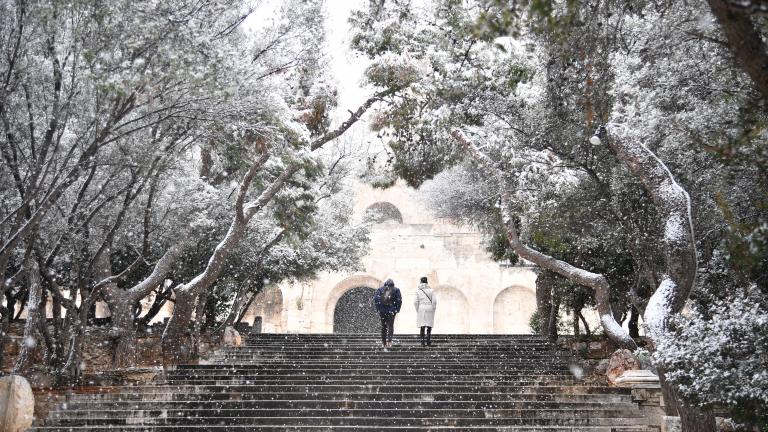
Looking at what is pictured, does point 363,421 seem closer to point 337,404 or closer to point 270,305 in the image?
point 337,404

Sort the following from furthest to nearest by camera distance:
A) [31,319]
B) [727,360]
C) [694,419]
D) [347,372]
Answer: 1. [347,372]
2. [31,319]
3. [694,419]
4. [727,360]

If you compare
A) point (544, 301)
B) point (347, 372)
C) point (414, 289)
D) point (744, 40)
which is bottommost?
point (347, 372)

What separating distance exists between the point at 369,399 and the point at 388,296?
9.91 feet

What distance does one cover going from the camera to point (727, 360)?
696cm

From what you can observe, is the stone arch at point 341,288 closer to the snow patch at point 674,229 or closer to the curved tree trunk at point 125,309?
the curved tree trunk at point 125,309

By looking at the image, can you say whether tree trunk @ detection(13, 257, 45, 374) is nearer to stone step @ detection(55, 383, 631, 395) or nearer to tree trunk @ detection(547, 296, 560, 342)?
stone step @ detection(55, 383, 631, 395)

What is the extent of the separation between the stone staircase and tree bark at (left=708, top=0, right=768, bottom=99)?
5990 mm

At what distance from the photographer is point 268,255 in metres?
18.3

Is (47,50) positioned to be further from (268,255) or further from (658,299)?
(268,255)

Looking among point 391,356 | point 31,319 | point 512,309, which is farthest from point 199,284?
point 512,309

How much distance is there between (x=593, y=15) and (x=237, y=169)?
9346 millimetres

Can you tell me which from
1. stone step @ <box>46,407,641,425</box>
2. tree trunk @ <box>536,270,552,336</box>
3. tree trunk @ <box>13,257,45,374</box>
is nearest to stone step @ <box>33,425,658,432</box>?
stone step @ <box>46,407,641,425</box>

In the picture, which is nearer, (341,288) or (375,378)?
(375,378)

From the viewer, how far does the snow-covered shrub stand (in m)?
6.69
